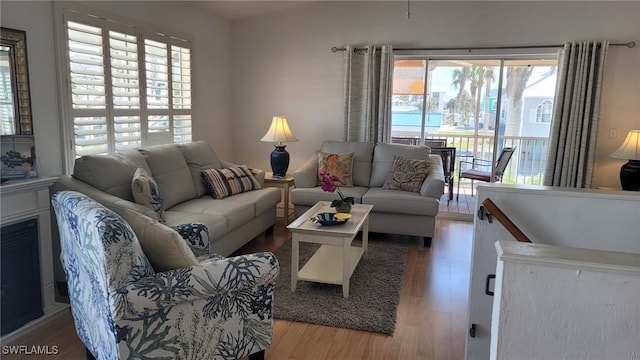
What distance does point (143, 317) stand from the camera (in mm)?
1906

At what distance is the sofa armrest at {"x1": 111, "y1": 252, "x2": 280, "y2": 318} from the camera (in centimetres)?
184

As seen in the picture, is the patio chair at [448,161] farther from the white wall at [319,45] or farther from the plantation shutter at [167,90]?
the plantation shutter at [167,90]

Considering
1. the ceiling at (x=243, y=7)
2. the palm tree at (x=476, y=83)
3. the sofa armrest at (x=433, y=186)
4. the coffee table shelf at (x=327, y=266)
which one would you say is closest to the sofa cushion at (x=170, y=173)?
the coffee table shelf at (x=327, y=266)

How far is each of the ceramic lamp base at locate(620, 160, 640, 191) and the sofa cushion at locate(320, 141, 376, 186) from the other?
2.65m

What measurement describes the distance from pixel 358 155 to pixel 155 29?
2.51m

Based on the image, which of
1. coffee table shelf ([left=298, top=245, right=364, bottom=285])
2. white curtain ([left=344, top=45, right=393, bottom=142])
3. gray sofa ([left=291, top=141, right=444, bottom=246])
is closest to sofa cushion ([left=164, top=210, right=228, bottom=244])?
coffee table shelf ([left=298, top=245, right=364, bottom=285])

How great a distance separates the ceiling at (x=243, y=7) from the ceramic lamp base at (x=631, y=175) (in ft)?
13.0

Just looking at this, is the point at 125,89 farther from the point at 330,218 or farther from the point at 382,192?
the point at 382,192

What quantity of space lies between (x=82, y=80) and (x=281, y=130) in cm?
220

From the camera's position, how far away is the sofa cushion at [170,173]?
377 cm

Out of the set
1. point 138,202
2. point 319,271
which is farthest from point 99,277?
point 319,271

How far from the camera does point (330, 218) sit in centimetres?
338

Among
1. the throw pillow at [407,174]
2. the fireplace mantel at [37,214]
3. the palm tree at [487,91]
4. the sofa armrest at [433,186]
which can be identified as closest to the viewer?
the fireplace mantel at [37,214]

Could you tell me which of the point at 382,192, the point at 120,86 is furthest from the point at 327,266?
the point at 120,86
